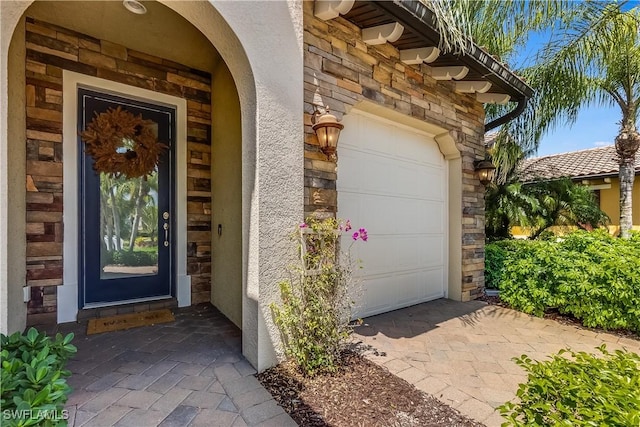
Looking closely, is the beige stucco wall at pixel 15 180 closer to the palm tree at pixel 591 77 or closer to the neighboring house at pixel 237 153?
the neighboring house at pixel 237 153

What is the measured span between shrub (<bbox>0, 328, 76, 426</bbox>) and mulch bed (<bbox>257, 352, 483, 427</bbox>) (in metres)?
1.40

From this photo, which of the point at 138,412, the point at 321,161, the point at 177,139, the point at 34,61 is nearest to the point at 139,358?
the point at 138,412

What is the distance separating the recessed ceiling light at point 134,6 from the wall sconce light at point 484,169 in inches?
200

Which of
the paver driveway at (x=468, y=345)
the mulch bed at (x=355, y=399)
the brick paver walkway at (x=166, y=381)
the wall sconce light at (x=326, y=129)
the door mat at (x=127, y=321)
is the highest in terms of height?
the wall sconce light at (x=326, y=129)

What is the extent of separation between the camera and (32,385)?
1220 mm

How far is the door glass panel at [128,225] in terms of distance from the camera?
12.6 ft

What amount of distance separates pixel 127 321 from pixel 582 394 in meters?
4.13

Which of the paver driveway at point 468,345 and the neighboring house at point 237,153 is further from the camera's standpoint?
the neighboring house at point 237,153

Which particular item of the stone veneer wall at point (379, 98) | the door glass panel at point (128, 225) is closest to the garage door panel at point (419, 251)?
the stone veneer wall at point (379, 98)

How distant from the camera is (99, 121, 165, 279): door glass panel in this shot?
385cm

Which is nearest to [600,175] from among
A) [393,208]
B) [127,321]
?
[393,208]

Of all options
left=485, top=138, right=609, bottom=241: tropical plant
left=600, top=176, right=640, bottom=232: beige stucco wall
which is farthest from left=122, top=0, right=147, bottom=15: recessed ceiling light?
left=600, top=176, right=640, bottom=232: beige stucco wall

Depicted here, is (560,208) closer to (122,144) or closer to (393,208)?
(393,208)

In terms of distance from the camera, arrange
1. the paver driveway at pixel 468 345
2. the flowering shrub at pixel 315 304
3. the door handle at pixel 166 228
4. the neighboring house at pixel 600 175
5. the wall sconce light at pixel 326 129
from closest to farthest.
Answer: the paver driveway at pixel 468 345
the flowering shrub at pixel 315 304
the wall sconce light at pixel 326 129
the door handle at pixel 166 228
the neighboring house at pixel 600 175
